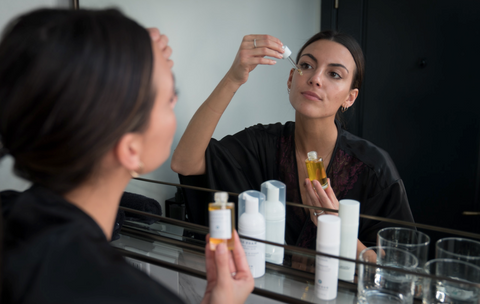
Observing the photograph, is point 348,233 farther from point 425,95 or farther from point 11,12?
point 425,95

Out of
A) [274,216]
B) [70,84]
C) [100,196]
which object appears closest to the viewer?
[70,84]

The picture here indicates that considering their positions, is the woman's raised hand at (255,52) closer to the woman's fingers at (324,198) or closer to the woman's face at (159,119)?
the woman's fingers at (324,198)

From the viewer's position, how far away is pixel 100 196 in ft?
1.69

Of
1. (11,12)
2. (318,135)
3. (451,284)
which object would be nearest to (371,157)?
(318,135)

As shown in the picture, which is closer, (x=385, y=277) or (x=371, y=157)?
(x=385, y=277)

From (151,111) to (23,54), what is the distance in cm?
15

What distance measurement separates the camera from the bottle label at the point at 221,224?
55 centimetres

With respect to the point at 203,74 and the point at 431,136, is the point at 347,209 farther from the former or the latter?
the point at 431,136

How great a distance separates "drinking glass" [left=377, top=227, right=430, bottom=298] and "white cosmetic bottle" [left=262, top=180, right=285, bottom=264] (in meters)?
0.19

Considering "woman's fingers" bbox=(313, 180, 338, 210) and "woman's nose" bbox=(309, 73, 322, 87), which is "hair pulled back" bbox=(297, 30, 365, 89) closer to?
"woman's nose" bbox=(309, 73, 322, 87)

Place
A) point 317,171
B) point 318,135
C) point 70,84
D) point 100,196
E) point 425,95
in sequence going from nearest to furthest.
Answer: point 70,84, point 100,196, point 317,171, point 318,135, point 425,95

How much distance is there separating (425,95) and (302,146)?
109cm

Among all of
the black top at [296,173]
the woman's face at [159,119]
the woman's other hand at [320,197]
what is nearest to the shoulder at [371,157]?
the black top at [296,173]

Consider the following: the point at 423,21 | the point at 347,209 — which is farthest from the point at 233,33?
the point at 423,21
